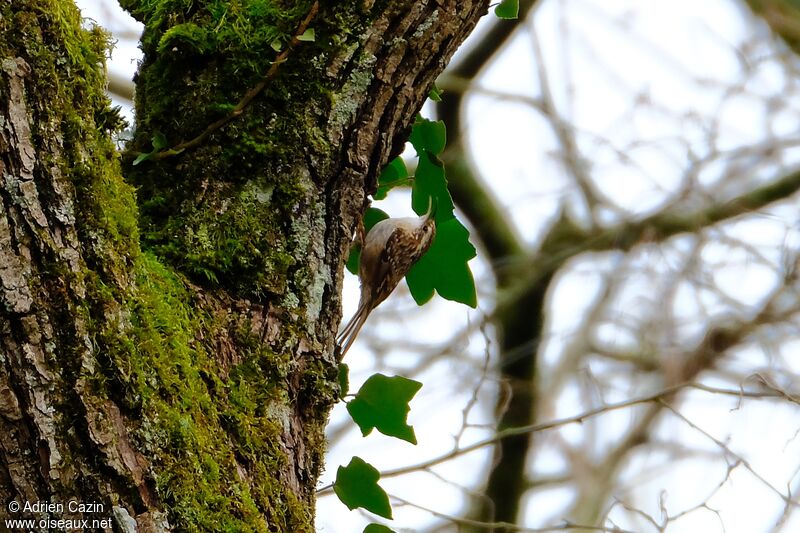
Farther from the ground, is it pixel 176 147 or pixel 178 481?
pixel 176 147

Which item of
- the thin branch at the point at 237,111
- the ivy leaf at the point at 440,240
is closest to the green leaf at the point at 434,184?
the ivy leaf at the point at 440,240

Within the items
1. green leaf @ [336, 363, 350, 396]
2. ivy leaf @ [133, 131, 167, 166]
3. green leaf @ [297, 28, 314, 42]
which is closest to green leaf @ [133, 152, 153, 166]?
ivy leaf @ [133, 131, 167, 166]

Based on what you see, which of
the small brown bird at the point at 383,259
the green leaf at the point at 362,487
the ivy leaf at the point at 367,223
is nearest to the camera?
the green leaf at the point at 362,487

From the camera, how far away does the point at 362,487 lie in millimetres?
1463

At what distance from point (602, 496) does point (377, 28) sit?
3.78 metres

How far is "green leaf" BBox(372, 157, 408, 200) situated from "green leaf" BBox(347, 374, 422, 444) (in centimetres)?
44

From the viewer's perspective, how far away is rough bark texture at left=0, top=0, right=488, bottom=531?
98 cm

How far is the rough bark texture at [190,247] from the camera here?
975mm

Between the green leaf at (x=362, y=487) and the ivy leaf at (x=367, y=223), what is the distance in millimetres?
559

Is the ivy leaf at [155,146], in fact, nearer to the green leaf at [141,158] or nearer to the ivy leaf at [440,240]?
the green leaf at [141,158]

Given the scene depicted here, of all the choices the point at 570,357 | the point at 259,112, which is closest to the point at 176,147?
the point at 259,112

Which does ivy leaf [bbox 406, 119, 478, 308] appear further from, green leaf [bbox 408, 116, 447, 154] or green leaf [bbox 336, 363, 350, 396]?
green leaf [bbox 336, 363, 350, 396]

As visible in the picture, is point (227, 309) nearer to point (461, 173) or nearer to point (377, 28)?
point (377, 28)

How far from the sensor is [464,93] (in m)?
3.76
